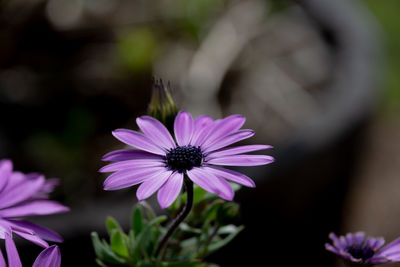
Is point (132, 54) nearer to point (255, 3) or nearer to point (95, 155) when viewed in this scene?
point (95, 155)

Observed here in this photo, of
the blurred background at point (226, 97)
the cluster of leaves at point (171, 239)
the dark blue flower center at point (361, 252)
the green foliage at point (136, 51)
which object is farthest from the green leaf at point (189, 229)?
the green foliage at point (136, 51)

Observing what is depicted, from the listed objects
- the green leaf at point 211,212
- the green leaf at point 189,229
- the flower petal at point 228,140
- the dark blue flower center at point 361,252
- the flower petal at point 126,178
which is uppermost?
the flower petal at point 228,140

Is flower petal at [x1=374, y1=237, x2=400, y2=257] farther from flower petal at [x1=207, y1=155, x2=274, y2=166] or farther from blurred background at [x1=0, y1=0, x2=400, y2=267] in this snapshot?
blurred background at [x1=0, y1=0, x2=400, y2=267]

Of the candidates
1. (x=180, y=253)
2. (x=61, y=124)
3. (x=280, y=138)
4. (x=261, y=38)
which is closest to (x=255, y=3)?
(x=261, y=38)

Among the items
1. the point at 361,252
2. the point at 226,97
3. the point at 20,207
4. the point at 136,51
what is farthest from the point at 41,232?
the point at 226,97

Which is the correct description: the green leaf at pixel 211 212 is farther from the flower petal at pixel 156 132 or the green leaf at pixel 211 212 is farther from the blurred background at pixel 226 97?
the blurred background at pixel 226 97
